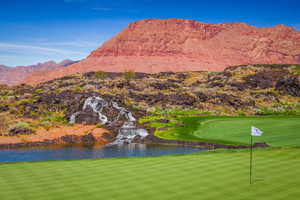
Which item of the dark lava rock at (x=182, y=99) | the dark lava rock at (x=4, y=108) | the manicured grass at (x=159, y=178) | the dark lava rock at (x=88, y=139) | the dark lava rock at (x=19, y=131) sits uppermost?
the dark lava rock at (x=182, y=99)

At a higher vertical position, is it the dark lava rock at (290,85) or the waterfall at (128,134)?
the dark lava rock at (290,85)

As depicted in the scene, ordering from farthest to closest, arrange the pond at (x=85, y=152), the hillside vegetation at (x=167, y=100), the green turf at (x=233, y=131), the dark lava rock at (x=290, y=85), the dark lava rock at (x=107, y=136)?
the dark lava rock at (x=290, y=85)
the hillside vegetation at (x=167, y=100)
the dark lava rock at (x=107, y=136)
the green turf at (x=233, y=131)
the pond at (x=85, y=152)

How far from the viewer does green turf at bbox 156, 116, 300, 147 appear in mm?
40425

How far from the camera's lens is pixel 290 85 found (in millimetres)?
92125

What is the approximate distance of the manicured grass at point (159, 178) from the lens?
1594 cm

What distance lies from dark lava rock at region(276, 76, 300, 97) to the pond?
5944 cm

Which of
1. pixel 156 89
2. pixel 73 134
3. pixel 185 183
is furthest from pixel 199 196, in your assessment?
pixel 156 89

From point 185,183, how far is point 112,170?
17.5 ft

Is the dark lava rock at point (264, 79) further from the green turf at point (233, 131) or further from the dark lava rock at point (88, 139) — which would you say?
the dark lava rock at point (88, 139)

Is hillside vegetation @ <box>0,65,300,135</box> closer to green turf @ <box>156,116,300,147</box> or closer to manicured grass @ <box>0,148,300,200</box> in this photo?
green turf @ <box>156,116,300,147</box>

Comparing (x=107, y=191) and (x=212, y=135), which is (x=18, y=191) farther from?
(x=212, y=135)

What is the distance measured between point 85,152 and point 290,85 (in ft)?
231

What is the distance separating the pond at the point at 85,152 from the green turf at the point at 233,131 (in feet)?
16.0

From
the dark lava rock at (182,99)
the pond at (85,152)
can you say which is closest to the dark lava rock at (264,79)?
the dark lava rock at (182,99)
